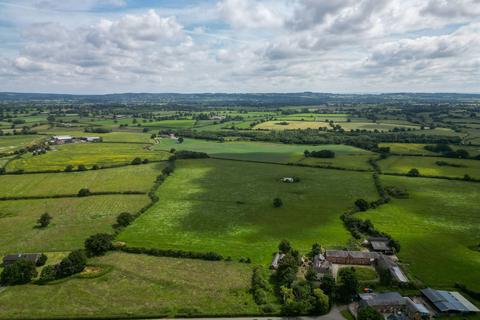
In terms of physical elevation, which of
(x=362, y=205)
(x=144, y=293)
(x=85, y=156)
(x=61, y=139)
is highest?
(x=61, y=139)

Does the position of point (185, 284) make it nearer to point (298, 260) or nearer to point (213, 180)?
point (298, 260)

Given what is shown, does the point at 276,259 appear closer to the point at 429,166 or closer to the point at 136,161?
the point at 136,161

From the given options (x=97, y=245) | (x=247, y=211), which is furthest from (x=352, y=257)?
(x=97, y=245)

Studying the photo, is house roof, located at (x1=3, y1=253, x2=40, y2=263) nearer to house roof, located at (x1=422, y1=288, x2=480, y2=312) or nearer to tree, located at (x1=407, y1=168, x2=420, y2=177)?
house roof, located at (x1=422, y1=288, x2=480, y2=312)

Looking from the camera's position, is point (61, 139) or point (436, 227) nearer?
point (436, 227)

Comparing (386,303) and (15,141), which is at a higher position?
(15,141)

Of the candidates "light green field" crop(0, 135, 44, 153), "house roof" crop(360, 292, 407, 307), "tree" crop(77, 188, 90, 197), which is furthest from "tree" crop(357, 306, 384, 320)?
"light green field" crop(0, 135, 44, 153)

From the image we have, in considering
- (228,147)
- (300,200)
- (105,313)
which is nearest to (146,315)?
(105,313)
